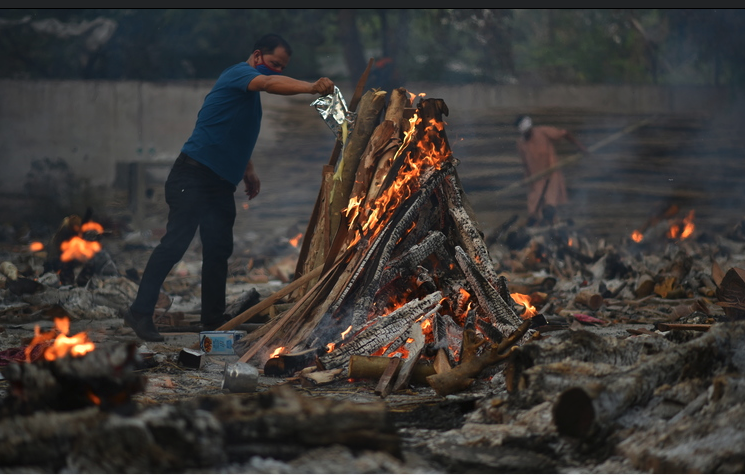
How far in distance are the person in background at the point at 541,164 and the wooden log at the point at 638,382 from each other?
9337 mm

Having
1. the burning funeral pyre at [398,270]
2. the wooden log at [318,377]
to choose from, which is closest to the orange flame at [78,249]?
the burning funeral pyre at [398,270]

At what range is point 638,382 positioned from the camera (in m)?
2.97

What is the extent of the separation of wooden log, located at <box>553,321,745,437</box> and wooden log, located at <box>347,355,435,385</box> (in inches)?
52.2

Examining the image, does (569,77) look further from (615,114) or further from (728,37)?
(728,37)

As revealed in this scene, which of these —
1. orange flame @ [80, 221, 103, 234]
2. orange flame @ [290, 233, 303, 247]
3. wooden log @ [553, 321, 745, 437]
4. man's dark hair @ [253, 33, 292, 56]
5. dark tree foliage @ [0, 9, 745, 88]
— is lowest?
orange flame @ [290, 233, 303, 247]

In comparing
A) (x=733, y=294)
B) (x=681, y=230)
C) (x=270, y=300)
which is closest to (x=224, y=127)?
(x=270, y=300)

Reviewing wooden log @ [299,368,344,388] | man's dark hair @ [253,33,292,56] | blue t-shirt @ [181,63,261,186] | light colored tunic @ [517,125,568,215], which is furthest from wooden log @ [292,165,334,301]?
light colored tunic @ [517,125,568,215]

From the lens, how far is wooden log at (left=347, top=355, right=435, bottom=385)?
4160 millimetres

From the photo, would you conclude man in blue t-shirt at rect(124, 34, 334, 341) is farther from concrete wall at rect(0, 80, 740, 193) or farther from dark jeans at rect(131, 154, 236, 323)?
concrete wall at rect(0, 80, 740, 193)

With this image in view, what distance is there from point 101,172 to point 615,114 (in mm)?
9144

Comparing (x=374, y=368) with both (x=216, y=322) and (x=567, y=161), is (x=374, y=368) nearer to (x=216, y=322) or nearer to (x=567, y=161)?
(x=216, y=322)

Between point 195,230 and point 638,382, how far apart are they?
3.60 metres

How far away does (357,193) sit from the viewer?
4906mm

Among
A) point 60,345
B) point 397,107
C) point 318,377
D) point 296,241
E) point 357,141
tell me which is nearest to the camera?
point 318,377
